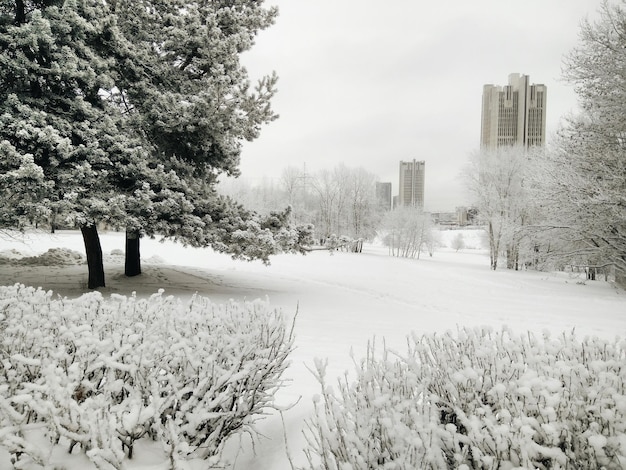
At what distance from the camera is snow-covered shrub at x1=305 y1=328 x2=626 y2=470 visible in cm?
166

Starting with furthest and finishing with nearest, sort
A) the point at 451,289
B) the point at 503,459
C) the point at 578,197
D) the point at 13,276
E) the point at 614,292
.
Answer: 1. the point at 614,292
2. the point at 451,289
3. the point at 578,197
4. the point at 13,276
5. the point at 503,459

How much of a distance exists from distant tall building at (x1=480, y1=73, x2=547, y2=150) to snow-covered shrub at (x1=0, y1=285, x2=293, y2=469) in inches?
3952

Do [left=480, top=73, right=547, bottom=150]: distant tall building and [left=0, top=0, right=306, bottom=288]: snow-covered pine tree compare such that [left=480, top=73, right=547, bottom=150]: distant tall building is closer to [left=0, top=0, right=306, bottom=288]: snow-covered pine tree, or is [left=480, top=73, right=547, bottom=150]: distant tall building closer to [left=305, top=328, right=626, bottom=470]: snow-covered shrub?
[left=0, top=0, right=306, bottom=288]: snow-covered pine tree

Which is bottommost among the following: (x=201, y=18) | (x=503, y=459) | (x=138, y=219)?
(x=503, y=459)

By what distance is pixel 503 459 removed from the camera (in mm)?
1723

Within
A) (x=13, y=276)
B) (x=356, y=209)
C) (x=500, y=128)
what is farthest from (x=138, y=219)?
(x=500, y=128)

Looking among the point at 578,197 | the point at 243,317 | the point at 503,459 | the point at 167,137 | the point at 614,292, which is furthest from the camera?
the point at 614,292

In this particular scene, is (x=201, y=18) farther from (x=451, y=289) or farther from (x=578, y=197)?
(x=578, y=197)

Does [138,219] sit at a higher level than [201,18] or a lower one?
lower

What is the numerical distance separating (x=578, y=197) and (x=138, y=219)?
14.4m

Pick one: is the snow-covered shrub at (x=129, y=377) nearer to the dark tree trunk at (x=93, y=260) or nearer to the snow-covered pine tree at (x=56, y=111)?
the snow-covered pine tree at (x=56, y=111)

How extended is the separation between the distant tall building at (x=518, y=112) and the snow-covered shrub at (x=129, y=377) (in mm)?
100391

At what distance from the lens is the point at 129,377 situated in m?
2.53

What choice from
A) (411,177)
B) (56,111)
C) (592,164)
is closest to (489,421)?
(56,111)
